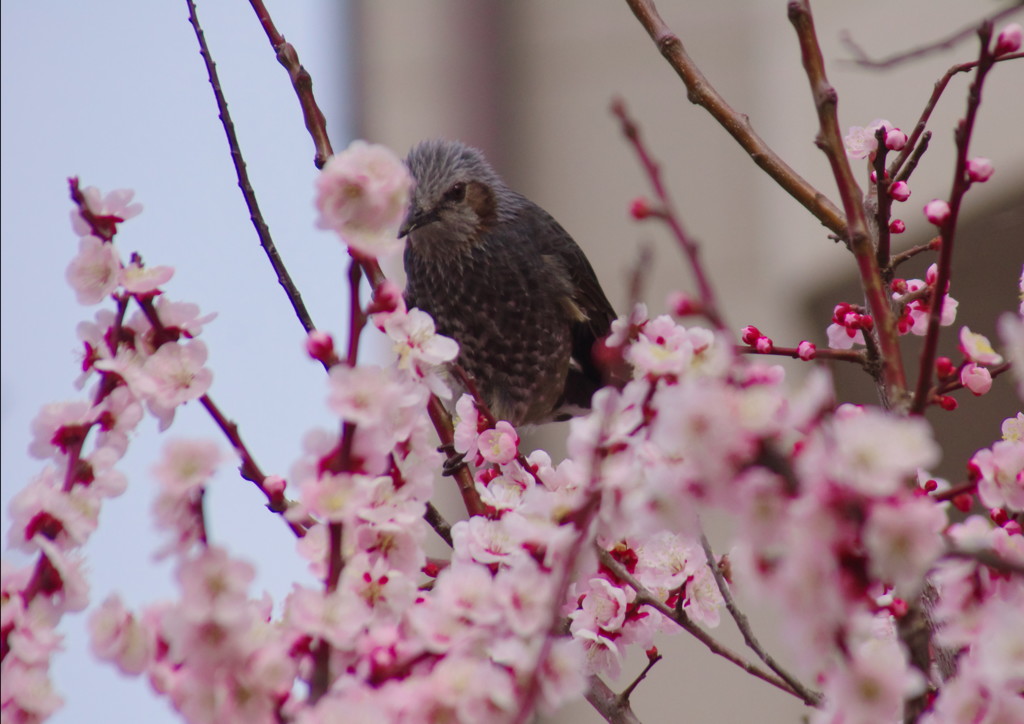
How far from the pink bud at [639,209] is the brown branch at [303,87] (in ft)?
1.40

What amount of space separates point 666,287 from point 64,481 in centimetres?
287

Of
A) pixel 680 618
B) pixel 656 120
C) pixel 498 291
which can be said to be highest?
pixel 680 618

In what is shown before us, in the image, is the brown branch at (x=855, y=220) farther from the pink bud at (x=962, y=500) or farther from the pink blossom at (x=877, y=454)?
the pink blossom at (x=877, y=454)

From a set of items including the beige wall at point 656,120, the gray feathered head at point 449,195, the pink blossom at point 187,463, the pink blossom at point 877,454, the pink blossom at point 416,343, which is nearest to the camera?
the pink blossom at point 877,454

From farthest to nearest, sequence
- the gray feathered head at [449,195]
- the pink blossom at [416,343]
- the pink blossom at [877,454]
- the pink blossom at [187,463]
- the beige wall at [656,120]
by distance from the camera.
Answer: the beige wall at [656,120] → the gray feathered head at [449,195] → the pink blossom at [416,343] → the pink blossom at [187,463] → the pink blossom at [877,454]

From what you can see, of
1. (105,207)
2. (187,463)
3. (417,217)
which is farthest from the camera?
(417,217)

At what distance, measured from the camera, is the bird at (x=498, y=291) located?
1941 mm

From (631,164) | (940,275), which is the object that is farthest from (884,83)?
(940,275)

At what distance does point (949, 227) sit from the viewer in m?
0.52

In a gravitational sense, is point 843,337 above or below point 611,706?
above

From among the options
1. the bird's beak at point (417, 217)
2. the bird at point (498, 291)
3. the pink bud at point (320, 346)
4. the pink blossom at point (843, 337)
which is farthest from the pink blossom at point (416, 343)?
the bird at point (498, 291)

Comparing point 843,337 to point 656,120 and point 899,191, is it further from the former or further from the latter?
point 656,120

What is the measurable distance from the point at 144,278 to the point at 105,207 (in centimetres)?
5

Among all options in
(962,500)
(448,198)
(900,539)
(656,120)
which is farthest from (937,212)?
(656,120)
